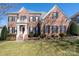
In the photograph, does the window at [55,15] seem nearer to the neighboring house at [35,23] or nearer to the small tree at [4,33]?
the neighboring house at [35,23]

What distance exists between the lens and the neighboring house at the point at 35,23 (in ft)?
12.2

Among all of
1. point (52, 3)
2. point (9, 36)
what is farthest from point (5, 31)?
point (52, 3)

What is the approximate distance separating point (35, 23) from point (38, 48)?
322mm

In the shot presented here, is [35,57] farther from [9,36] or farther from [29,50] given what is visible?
[9,36]

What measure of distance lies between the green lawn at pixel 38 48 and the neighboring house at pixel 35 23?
4.2 inches

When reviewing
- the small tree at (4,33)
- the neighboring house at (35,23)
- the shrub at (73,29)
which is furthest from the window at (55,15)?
the small tree at (4,33)

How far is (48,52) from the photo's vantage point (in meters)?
3.69

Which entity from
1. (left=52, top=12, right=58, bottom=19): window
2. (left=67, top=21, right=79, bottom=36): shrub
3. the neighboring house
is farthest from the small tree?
(left=67, top=21, right=79, bottom=36): shrub

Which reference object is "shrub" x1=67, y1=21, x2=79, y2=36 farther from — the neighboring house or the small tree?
the small tree

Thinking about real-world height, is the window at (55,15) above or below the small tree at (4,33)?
above

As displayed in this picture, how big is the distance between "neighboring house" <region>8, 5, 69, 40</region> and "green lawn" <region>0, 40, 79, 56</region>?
11 cm

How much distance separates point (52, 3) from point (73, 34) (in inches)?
18.7

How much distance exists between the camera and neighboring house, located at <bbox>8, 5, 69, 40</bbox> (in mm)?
3719

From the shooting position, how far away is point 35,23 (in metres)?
3.74
